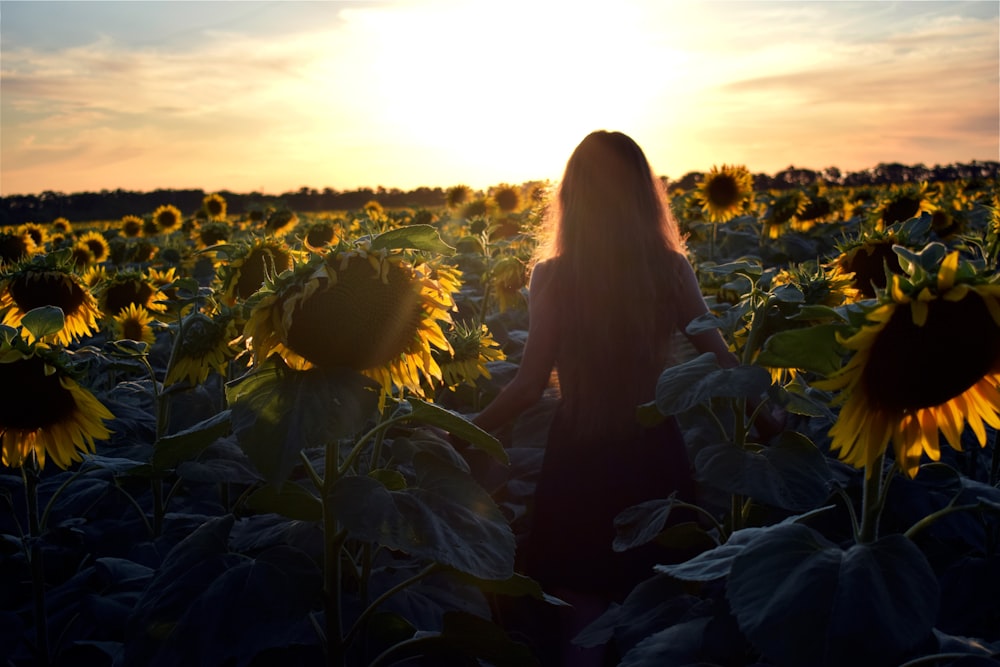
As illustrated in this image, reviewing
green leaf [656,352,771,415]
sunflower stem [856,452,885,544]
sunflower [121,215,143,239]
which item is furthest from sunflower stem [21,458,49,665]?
sunflower [121,215,143,239]

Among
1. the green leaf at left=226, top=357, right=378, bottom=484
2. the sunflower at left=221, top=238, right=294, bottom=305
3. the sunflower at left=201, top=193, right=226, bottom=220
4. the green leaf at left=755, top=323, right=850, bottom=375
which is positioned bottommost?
the green leaf at left=226, top=357, right=378, bottom=484

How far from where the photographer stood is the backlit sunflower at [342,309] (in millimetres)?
1567

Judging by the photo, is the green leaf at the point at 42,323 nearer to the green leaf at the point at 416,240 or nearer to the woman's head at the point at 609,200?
the green leaf at the point at 416,240

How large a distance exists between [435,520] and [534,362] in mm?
2030

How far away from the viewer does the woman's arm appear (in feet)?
11.2

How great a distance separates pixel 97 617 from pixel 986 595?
2614 millimetres

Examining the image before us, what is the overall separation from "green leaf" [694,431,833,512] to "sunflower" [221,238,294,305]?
1876mm

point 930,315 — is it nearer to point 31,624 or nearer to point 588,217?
point 588,217

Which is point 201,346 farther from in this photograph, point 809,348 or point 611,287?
point 809,348

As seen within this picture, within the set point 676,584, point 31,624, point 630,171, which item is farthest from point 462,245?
point 676,584

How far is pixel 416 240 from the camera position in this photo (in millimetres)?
1547

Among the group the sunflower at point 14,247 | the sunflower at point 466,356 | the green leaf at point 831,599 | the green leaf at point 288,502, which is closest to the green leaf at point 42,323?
the green leaf at point 288,502

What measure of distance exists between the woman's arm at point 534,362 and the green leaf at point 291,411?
178cm

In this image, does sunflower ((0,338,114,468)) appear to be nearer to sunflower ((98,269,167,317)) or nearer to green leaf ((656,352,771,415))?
green leaf ((656,352,771,415))
